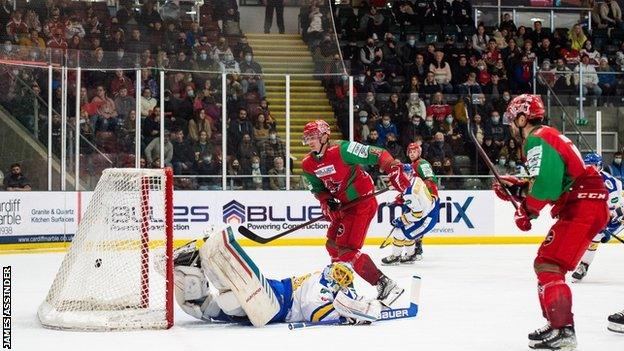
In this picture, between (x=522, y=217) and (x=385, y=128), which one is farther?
(x=385, y=128)

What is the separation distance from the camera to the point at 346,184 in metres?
7.48

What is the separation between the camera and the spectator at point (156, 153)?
12.7 meters

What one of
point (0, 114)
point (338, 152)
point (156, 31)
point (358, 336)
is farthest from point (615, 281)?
point (156, 31)

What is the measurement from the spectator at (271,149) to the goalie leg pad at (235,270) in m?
7.38

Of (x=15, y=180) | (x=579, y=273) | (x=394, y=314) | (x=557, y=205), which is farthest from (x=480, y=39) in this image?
(x=557, y=205)

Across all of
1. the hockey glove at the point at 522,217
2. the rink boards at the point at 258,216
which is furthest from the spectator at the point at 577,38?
the hockey glove at the point at 522,217

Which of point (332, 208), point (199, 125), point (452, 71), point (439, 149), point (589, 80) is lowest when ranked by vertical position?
point (332, 208)

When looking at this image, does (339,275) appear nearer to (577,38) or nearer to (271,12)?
(271,12)

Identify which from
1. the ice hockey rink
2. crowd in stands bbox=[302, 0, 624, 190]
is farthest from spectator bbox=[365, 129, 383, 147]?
the ice hockey rink

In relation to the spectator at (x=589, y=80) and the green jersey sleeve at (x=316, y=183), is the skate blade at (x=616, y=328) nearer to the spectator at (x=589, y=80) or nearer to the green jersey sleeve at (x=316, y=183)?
the green jersey sleeve at (x=316, y=183)

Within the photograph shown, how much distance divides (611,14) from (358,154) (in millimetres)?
13989

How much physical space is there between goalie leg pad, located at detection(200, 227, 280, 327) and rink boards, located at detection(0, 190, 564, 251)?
617 centimetres

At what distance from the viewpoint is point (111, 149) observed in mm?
12602

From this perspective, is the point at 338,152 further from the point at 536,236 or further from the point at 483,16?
the point at 483,16
